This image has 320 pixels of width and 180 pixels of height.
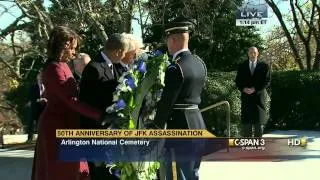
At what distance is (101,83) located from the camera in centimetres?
500

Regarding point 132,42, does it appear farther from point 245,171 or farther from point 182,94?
point 245,171

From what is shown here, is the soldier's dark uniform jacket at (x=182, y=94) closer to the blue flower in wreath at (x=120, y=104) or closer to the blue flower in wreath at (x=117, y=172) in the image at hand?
the blue flower in wreath at (x=120, y=104)

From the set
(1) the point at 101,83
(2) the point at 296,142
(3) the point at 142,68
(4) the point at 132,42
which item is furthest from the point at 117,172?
(2) the point at 296,142

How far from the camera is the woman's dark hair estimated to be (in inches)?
192

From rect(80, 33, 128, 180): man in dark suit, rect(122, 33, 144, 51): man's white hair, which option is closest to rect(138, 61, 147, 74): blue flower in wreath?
rect(80, 33, 128, 180): man in dark suit

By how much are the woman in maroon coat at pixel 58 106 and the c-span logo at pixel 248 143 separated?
121cm

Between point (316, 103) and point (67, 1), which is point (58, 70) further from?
point (316, 103)

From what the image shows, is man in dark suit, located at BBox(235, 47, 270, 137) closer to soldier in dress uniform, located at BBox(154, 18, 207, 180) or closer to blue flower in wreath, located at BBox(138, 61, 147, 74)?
soldier in dress uniform, located at BBox(154, 18, 207, 180)

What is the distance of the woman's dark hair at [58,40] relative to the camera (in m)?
4.87

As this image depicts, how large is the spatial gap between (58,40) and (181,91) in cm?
110

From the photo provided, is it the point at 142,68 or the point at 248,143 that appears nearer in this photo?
the point at 248,143

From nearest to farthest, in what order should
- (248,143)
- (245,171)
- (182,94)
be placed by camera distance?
(248,143)
(182,94)
(245,171)

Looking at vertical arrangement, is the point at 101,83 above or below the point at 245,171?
above

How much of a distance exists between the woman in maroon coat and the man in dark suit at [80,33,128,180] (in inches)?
4.9
